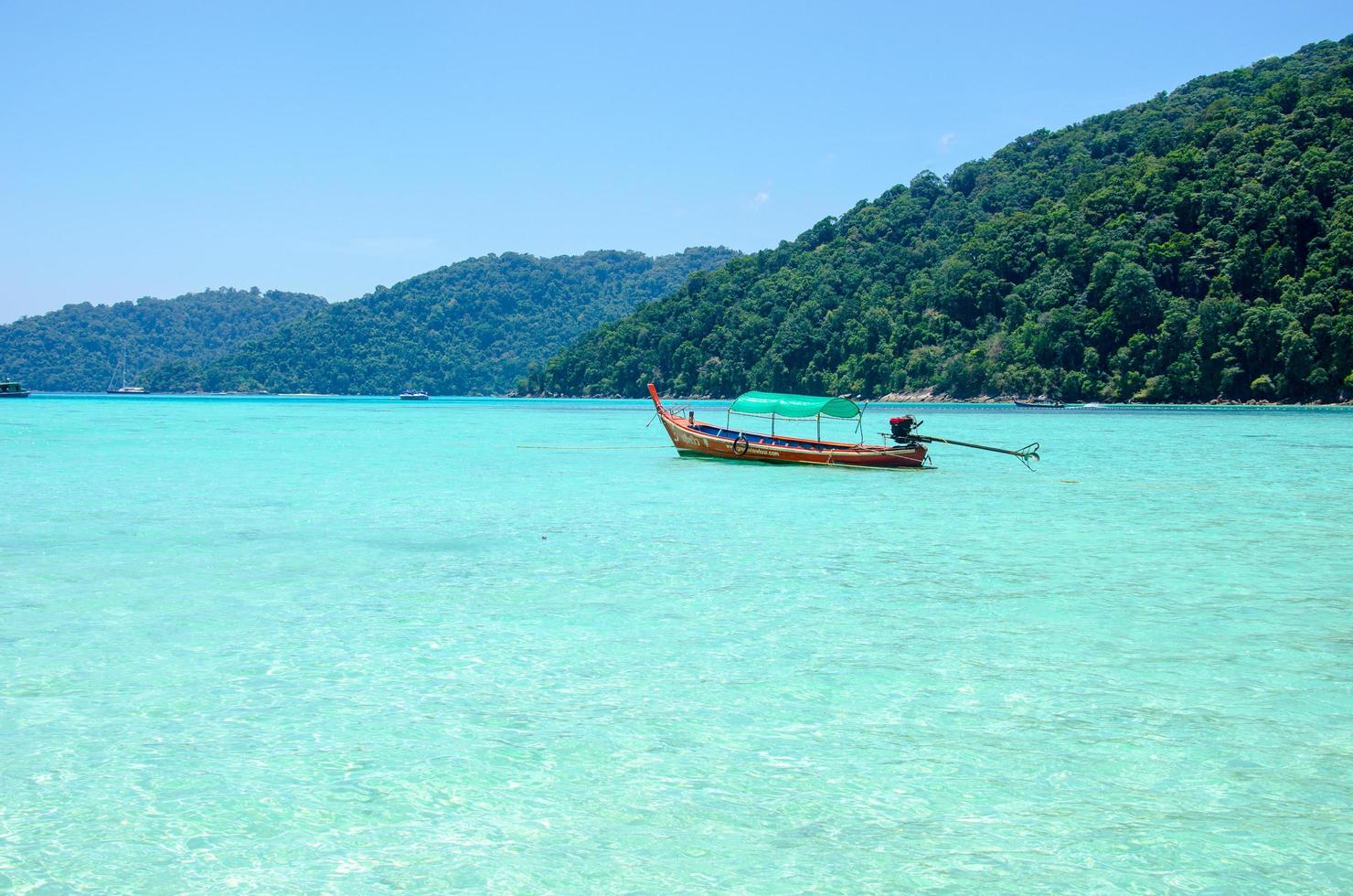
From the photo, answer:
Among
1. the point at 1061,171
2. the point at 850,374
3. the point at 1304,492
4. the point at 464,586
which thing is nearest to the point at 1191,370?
the point at 850,374

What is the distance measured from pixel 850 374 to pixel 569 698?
11558cm

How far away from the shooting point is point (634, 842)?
18.1 feet

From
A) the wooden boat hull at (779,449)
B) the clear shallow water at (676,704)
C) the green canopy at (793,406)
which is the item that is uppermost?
the green canopy at (793,406)

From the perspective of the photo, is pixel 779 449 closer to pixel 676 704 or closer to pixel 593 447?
pixel 593 447

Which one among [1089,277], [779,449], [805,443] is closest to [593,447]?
[779,449]

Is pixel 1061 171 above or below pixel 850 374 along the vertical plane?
above

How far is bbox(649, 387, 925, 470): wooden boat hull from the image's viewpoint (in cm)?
2920

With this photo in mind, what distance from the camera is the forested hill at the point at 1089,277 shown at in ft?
276

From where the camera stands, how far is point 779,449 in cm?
3041

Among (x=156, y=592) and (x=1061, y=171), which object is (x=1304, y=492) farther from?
(x=1061, y=171)

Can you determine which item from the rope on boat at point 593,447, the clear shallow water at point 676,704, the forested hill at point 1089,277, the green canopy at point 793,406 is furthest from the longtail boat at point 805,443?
the forested hill at point 1089,277

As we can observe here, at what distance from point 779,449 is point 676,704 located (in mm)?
22780

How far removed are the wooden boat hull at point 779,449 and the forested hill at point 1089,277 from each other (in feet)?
202

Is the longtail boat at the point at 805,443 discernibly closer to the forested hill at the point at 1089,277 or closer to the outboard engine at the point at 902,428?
the outboard engine at the point at 902,428
